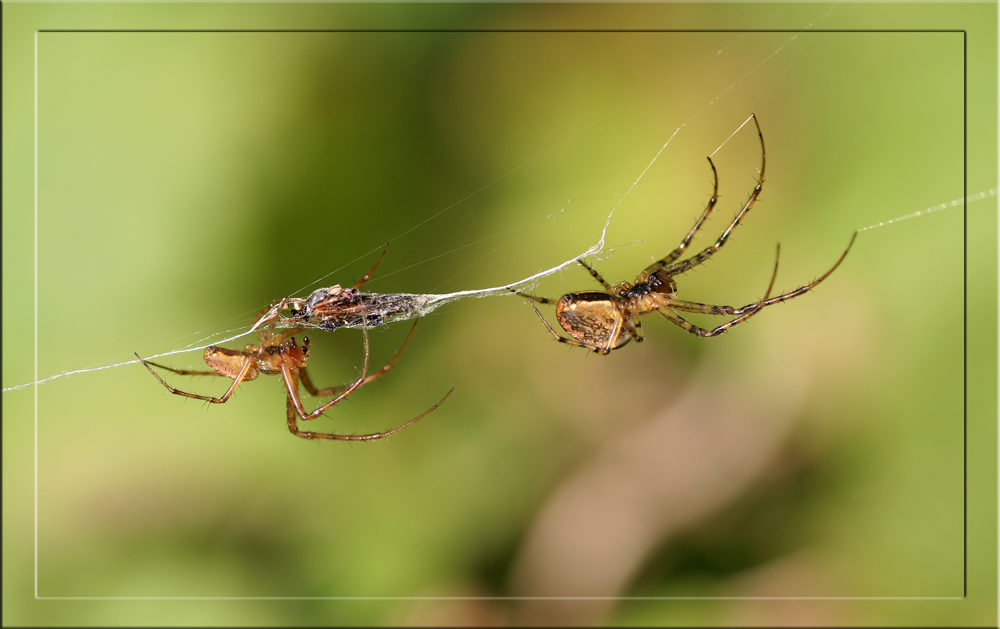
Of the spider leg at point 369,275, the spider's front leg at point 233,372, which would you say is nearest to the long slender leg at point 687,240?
the spider leg at point 369,275

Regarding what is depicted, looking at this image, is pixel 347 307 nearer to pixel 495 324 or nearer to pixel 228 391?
pixel 228 391

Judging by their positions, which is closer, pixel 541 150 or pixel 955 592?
pixel 955 592

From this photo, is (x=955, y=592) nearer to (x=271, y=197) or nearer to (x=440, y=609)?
(x=440, y=609)

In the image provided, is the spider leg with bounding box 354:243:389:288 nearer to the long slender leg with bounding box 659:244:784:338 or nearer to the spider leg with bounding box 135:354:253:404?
the spider leg with bounding box 135:354:253:404

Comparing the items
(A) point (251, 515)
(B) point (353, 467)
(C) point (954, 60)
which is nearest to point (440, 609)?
(B) point (353, 467)

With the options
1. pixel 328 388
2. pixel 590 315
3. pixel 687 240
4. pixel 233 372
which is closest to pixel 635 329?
pixel 590 315
